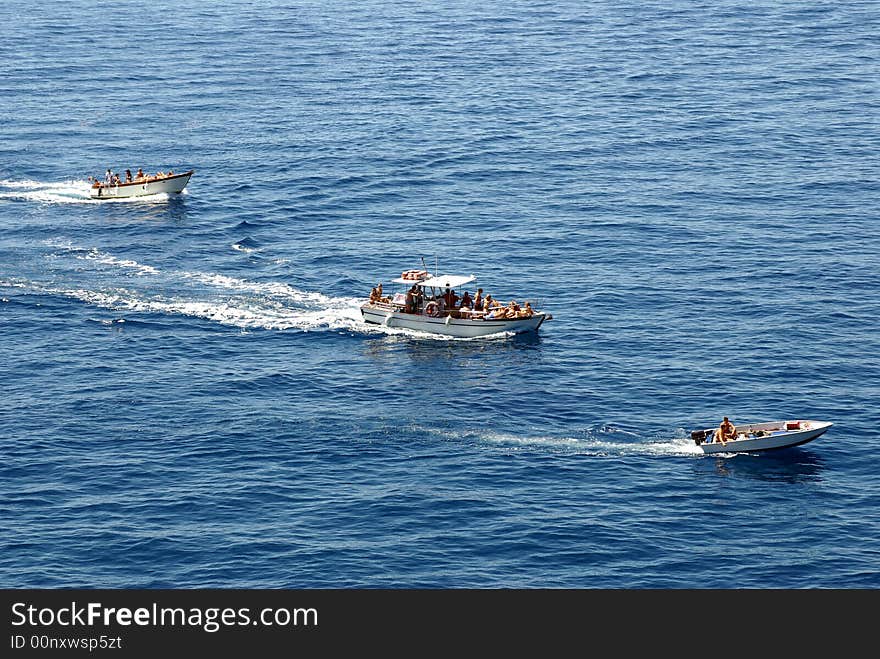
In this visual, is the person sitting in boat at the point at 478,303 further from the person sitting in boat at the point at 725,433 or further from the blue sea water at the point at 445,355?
the person sitting in boat at the point at 725,433

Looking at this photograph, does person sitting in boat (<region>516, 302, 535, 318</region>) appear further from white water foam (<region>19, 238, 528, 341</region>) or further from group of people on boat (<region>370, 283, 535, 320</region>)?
white water foam (<region>19, 238, 528, 341</region>)

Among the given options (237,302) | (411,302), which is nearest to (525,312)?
(411,302)

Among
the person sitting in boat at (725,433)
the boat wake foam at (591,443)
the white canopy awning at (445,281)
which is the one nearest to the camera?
the person sitting in boat at (725,433)

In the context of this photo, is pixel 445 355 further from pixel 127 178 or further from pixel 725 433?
pixel 127 178

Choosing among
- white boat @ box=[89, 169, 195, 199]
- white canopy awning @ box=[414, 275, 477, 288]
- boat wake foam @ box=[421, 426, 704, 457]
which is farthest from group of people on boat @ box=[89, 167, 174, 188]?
boat wake foam @ box=[421, 426, 704, 457]

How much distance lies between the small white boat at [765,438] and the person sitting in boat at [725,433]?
0.22 m

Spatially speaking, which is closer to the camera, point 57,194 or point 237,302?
point 237,302

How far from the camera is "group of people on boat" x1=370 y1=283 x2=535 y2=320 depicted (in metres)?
128

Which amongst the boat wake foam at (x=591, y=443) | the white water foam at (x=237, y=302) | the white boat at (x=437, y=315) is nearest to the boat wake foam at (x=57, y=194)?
the white water foam at (x=237, y=302)

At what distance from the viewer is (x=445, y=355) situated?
4904 inches

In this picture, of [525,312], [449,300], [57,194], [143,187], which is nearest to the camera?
[525,312]

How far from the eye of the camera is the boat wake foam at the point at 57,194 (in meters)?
166

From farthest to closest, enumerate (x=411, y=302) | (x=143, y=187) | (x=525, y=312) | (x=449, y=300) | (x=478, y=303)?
(x=143, y=187)
(x=478, y=303)
(x=411, y=302)
(x=449, y=300)
(x=525, y=312)

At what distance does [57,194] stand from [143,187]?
10.1m
